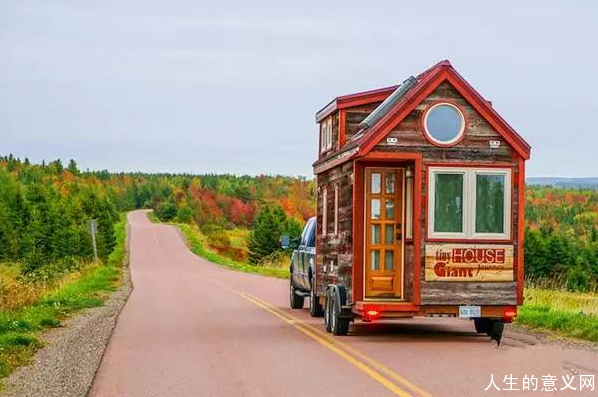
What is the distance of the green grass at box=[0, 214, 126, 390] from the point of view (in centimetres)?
1446

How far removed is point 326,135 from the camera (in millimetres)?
20109

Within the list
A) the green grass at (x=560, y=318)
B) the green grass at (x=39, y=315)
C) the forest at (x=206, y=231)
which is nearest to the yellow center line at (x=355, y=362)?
the green grass at (x=560, y=318)

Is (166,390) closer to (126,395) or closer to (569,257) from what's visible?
(126,395)

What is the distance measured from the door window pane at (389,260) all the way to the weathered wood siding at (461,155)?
631 millimetres

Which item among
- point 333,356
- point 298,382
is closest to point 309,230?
point 333,356

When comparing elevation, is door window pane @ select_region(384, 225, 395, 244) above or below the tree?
above

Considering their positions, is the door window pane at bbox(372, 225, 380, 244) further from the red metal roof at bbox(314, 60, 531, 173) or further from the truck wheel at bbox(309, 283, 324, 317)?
the truck wheel at bbox(309, 283, 324, 317)

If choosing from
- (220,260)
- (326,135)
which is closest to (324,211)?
(326,135)

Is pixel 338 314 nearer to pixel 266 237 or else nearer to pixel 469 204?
pixel 469 204

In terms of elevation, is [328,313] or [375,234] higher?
[375,234]

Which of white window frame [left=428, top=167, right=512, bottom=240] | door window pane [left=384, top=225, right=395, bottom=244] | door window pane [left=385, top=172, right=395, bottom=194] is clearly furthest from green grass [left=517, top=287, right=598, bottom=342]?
door window pane [left=385, top=172, right=395, bottom=194]

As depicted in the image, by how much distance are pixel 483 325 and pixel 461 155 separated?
3133 millimetres

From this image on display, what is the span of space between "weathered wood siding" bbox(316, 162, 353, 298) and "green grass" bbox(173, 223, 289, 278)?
22.2 meters

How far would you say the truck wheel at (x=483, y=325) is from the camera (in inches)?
672
